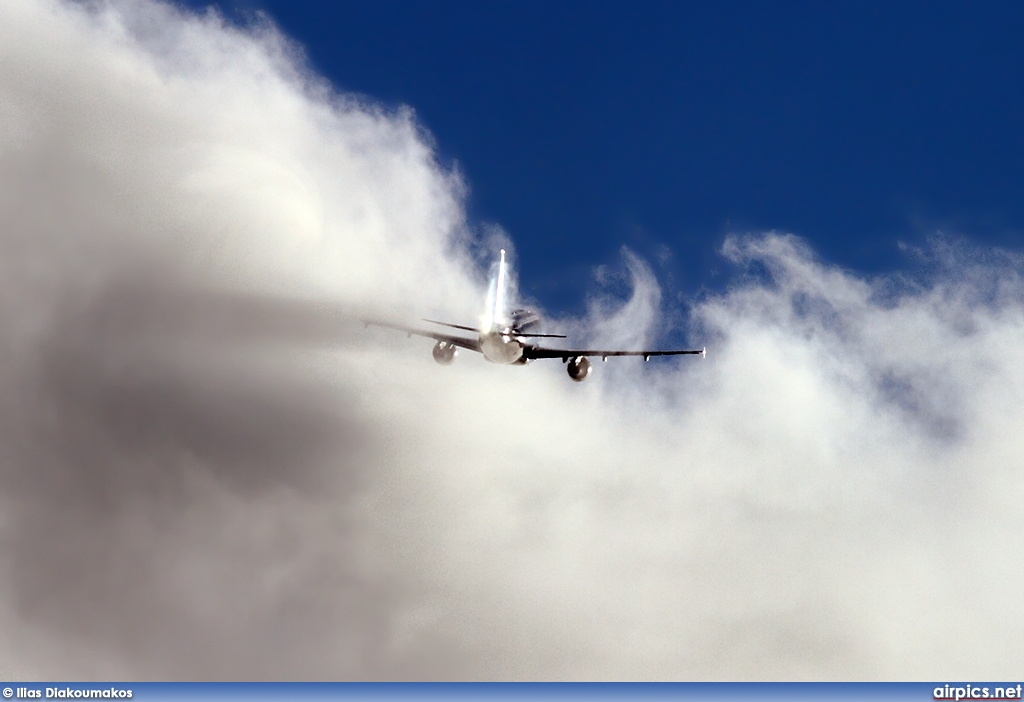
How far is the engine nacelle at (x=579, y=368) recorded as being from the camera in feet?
507

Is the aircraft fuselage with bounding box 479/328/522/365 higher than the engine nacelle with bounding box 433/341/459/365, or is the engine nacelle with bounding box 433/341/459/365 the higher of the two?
the engine nacelle with bounding box 433/341/459/365

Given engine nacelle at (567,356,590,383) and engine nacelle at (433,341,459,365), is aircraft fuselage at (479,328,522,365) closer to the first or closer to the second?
engine nacelle at (433,341,459,365)

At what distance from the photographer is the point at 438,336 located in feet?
498

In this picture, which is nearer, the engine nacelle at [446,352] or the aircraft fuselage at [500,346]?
the aircraft fuselage at [500,346]

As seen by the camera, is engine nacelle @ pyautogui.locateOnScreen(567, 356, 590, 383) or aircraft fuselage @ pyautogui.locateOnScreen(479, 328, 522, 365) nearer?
aircraft fuselage @ pyautogui.locateOnScreen(479, 328, 522, 365)

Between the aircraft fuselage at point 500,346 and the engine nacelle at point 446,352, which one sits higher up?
the engine nacelle at point 446,352

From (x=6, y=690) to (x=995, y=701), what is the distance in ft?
449

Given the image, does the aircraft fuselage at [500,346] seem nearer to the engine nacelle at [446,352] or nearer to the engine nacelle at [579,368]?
the engine nacelle at [446,352]

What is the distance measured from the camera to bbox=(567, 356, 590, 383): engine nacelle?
154 m

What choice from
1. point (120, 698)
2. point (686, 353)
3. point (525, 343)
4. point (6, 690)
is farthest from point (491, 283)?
point (6, 690)

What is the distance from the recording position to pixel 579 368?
155125 mm

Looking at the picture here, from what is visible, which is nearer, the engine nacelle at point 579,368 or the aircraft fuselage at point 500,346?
the aircraft fuselage at point 500,346

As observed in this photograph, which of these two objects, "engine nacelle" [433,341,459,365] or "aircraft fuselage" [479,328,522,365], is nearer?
"aircraft fuselage" [479,328,522,365]

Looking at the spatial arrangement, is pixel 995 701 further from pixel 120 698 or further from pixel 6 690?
pixel 6 690
